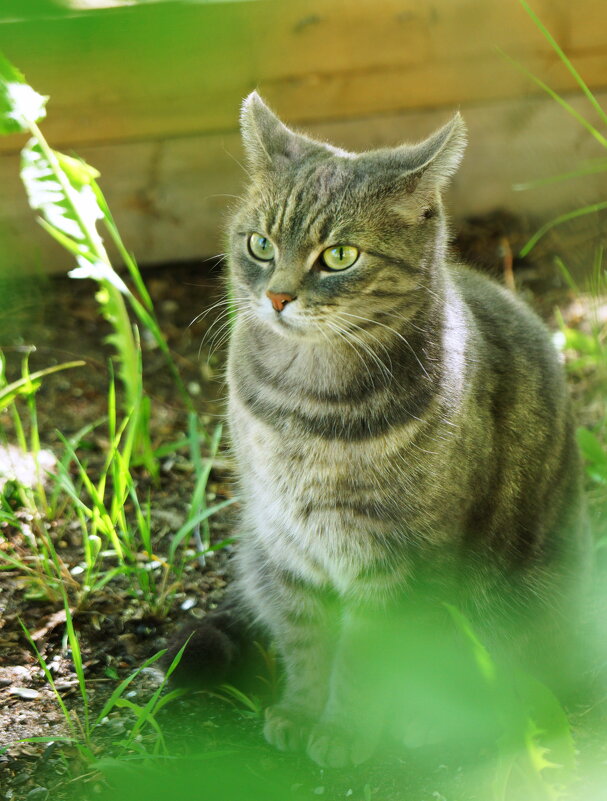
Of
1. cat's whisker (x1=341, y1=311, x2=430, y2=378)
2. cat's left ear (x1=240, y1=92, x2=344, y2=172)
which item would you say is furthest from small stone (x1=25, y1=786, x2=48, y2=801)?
cat's left ear (x1=240, y1=92, x2=344, y2=172)

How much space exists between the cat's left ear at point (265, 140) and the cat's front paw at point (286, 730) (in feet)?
4.41

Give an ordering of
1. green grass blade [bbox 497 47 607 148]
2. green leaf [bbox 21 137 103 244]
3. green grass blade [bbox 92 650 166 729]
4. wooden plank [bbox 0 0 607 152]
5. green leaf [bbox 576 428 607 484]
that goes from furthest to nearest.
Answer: wooden plank [bbox 0 0 607 152] < green leaf [bbox 576 428 607 484] < green grass blade [bbox 497 47 607 148] < green leaf [bbox 21 137 103 244] < green grass blade [bbox 92 650 166 729]

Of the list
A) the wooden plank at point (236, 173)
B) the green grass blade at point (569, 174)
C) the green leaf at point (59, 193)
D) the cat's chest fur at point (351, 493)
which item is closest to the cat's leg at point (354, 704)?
the cat's chest fur at point (351, 493)

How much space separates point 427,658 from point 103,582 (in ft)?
5.04

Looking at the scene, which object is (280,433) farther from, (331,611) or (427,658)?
(427,658)

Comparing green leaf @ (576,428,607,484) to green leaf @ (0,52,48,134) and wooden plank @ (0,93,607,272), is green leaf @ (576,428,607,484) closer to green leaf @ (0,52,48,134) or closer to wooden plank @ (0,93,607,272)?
wooden plank @ (0,93,607,272)

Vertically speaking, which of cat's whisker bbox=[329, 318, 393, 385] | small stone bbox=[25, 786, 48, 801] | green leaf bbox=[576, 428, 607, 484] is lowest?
small stone bbox=[25, 786, 48, 801]

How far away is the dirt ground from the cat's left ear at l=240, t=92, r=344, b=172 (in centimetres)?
48

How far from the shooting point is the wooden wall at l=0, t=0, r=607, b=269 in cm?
331

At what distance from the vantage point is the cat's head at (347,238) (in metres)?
1.86

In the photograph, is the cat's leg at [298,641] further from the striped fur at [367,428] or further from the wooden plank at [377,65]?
the wooden plank at [377,65]

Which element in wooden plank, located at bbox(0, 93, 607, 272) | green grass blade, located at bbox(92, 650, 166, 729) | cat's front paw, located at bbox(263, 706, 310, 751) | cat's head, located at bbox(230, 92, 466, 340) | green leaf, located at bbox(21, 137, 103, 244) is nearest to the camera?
cat's head, located at bbox(230, 92, 466, 340)

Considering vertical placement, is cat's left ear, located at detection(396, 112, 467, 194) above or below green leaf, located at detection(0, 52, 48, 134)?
below

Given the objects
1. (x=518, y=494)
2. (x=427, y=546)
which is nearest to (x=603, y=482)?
(x=518, y=494)
